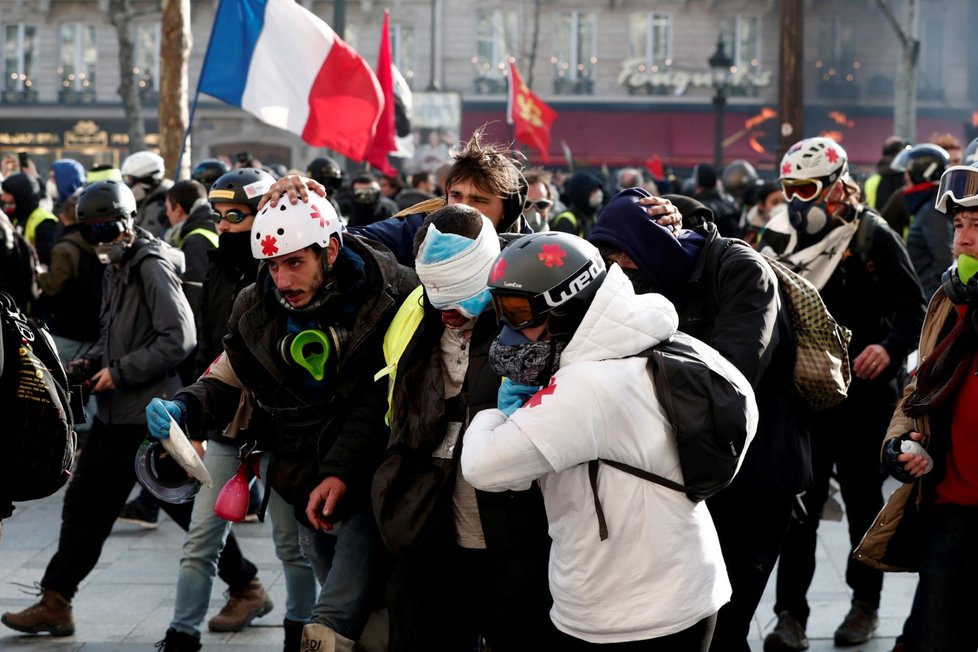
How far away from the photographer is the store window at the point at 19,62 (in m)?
40.0

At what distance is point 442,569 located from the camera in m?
4.03

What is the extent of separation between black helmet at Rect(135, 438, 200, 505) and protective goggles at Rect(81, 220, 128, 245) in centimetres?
171

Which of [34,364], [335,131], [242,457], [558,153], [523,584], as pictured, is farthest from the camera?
[558,153]

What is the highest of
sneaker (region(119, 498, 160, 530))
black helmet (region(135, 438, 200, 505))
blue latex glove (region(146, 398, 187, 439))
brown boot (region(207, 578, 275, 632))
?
blue latex glove (region(146, 398, 187, 439))

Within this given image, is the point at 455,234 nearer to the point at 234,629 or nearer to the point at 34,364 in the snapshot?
the point at 34,364

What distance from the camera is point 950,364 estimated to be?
4066 mm

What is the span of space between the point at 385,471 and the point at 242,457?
867 mm

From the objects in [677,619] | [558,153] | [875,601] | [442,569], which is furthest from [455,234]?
[558,153]

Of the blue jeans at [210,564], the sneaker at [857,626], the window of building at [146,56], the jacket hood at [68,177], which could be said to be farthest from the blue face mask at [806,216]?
the window of building at [146,56]

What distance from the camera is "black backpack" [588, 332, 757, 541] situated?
3.20 meters

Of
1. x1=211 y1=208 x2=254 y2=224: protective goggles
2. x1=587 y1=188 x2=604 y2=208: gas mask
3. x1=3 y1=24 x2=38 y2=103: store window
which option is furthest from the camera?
x1=3 y1=24 x2=38 y2=103: store window

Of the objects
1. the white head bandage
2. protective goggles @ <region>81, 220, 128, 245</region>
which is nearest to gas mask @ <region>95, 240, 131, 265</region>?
protective goggles @ <region>81, 220, 128, 245</region>

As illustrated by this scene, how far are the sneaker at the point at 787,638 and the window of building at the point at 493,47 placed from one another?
34.3 meters

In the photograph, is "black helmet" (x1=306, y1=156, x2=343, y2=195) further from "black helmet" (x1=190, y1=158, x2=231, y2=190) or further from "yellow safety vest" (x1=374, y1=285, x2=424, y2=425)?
"yellow safety vest" (x1=374, y1=285, x2=424, y2=425)
